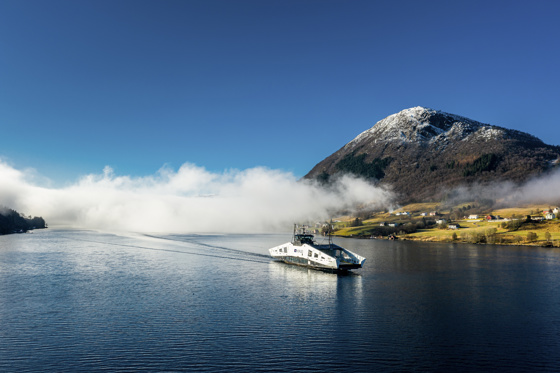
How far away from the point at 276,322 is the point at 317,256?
5670cm

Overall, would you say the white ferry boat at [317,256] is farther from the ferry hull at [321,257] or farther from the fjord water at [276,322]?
the fjord water at [276,322]

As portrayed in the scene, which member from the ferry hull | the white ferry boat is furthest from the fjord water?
the white ferry boat

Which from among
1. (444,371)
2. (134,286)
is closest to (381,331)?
(444,371)

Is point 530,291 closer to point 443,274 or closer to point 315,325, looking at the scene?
point 443,274

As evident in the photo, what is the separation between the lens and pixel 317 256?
104938 millimetres

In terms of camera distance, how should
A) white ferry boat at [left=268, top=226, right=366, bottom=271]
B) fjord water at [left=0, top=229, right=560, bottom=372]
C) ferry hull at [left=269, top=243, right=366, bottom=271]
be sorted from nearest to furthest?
fjord water at [left=0, top=229, right=560, bottom=372] < ferry hull at [left=269, top=243, right=366, bottom=271] < white ferry boat at [left=268, top=226, right=366, bottom=271]

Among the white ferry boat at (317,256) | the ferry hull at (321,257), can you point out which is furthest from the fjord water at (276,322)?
the white ferry boat at (317,256)

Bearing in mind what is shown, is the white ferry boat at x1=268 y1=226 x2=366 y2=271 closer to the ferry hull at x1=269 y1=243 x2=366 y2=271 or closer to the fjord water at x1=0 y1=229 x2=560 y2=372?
the ferry hull at x1=269 y1=243 x2=366 y2=271

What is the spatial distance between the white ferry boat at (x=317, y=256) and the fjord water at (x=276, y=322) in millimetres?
6236

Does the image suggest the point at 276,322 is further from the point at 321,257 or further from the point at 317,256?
the point at 317,256

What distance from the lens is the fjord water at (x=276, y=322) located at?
120ft

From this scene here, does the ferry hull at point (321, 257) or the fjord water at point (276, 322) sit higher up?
the ferry hull at point (321, 257)

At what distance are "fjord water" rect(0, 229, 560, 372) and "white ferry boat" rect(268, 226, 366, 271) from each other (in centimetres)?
624

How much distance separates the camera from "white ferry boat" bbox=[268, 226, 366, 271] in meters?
98.7
